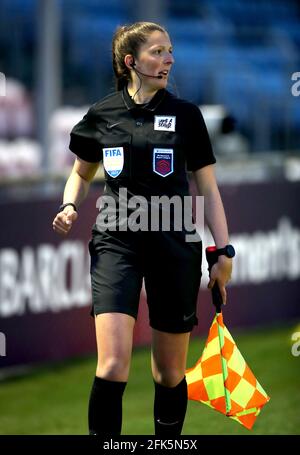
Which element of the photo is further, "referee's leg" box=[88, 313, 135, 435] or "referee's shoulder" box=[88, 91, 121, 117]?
"referee's shoulder" box=[88, 91, 121, 117]

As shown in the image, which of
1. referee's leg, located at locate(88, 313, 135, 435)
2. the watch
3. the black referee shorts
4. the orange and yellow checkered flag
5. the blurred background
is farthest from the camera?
the blurred background

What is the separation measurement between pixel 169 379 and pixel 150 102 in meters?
1.19

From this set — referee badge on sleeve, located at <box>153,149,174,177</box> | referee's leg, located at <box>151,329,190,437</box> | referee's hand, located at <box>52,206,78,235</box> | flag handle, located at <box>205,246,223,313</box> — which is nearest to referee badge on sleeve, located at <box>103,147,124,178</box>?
referee badge on sleeve, located at <box>153,149,174,177</box>

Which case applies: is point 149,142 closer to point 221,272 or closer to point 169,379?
point 221,272

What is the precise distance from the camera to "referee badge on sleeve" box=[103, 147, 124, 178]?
17.1 ft

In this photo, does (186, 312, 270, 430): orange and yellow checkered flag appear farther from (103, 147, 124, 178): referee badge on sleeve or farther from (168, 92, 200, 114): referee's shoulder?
(168, 92, 200, 114): referee's shoulder

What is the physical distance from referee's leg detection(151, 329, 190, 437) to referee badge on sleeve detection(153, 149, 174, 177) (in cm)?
68

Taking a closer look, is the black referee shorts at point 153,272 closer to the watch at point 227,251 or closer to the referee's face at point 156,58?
the watch at point 227,251

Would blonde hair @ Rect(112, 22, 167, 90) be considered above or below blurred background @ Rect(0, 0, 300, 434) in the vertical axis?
above

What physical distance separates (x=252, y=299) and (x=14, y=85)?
3279 mm

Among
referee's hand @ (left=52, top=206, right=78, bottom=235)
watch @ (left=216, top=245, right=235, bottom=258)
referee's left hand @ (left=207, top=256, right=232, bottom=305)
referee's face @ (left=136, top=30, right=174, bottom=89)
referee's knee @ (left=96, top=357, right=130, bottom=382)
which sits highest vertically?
referee's face @ (left=136, top=30, right=174, bottom=89)

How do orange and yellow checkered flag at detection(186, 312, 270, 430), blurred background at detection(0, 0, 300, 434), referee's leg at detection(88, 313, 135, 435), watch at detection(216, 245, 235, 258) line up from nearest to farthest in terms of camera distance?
referee's leg at detection(88, 313, 135, 435)
watch at detection(216, 245, 235, 258)
orange and yellow checkered flag at detection(186, 312, 270, 430)
blurred background at detection(0, 0, 300, 434)

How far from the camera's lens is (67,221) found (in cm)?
519

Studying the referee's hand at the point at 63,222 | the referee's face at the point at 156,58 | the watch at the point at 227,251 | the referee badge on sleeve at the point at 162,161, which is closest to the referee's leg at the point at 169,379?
the watch at the point at 227,251
